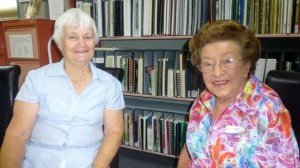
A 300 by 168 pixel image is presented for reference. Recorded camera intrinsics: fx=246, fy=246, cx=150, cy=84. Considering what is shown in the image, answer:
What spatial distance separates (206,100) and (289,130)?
369 mm

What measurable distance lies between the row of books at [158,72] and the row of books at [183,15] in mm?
190

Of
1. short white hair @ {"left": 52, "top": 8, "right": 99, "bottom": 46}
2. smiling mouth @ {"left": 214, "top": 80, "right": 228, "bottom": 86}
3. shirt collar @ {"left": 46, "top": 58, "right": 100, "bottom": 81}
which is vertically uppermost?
short white hair @ {"left": 52, "top": 8, "right": 99, "bottom": 46}

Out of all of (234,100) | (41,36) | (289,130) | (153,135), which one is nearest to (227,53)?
(234,100)

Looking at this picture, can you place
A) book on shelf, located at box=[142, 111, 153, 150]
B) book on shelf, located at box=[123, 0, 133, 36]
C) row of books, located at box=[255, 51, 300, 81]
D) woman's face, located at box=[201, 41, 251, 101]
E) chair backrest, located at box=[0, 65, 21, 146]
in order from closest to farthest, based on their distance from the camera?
1. woman's face, located at box=[201, 41, 251, 101]
2. chair backrest, located at box=[0, 65, 21, 146]
3. row of books, located at box=[255, 51, 300, 81]
4. book on shelf, located at box=[123, 0, 133, 36]
5. book on shelf, located at box=[142, 111, 153, 150]

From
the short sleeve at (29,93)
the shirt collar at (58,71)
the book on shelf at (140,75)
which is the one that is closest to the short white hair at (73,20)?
the shirt collar at (58,71)

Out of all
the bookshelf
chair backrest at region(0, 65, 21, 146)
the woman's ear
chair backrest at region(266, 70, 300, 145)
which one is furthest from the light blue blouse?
the bookshelf

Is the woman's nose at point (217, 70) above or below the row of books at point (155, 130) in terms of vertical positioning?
above

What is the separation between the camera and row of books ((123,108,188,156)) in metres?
2.07

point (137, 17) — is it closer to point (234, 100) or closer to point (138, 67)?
point (138, 67)

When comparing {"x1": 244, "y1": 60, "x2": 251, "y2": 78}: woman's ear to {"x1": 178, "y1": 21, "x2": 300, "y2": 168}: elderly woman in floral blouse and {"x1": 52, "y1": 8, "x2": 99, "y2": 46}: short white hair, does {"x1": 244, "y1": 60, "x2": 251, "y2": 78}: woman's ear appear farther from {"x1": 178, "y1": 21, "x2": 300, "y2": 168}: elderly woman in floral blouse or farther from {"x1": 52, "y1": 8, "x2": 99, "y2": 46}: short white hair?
{"x1": 52, "y1": 8, "x2": 99, "y2": 46}: short white hair

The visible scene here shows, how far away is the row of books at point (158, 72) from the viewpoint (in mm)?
1932

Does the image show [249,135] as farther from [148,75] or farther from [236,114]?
[148,75]

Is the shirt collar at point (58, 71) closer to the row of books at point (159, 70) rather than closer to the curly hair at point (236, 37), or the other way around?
the curly hair at point (236, 37)

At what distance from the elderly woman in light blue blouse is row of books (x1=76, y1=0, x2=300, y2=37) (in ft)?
2.62
